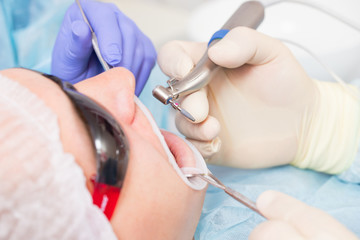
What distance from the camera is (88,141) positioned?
19.5 inches

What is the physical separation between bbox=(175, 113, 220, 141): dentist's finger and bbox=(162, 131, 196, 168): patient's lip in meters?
A: 0.10

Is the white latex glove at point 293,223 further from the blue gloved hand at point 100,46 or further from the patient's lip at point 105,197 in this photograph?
the blue gloved hand at point 100,46

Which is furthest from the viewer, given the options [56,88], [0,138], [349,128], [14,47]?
[14,47]

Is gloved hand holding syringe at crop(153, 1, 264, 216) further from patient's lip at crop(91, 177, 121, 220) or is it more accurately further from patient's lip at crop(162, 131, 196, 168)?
patient's lip at crop(91, 177, 121, 220)

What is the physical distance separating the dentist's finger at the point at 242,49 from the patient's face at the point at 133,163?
9.1 inches

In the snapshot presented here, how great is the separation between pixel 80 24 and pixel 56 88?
0.39 m

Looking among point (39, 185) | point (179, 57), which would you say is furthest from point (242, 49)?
point (39, 185)

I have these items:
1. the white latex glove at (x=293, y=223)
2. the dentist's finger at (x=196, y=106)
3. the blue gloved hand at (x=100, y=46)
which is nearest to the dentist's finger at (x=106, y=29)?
the blue gloved hand at (x=100, y=46)

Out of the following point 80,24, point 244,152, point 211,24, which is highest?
point 80,24

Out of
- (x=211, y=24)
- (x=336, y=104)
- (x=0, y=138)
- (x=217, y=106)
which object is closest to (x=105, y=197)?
(x=0, y=138)

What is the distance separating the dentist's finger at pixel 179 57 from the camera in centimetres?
87

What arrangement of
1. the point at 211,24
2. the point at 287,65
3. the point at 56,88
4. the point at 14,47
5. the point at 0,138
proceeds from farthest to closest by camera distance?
1. the point at 211,24
2. the point at 14,47
3. the point at 287,65
4. the point at 56,88
5. the point at 0,138

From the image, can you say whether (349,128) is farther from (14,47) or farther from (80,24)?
(14,47)

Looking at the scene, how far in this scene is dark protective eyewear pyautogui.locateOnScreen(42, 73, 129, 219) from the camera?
482 mm
